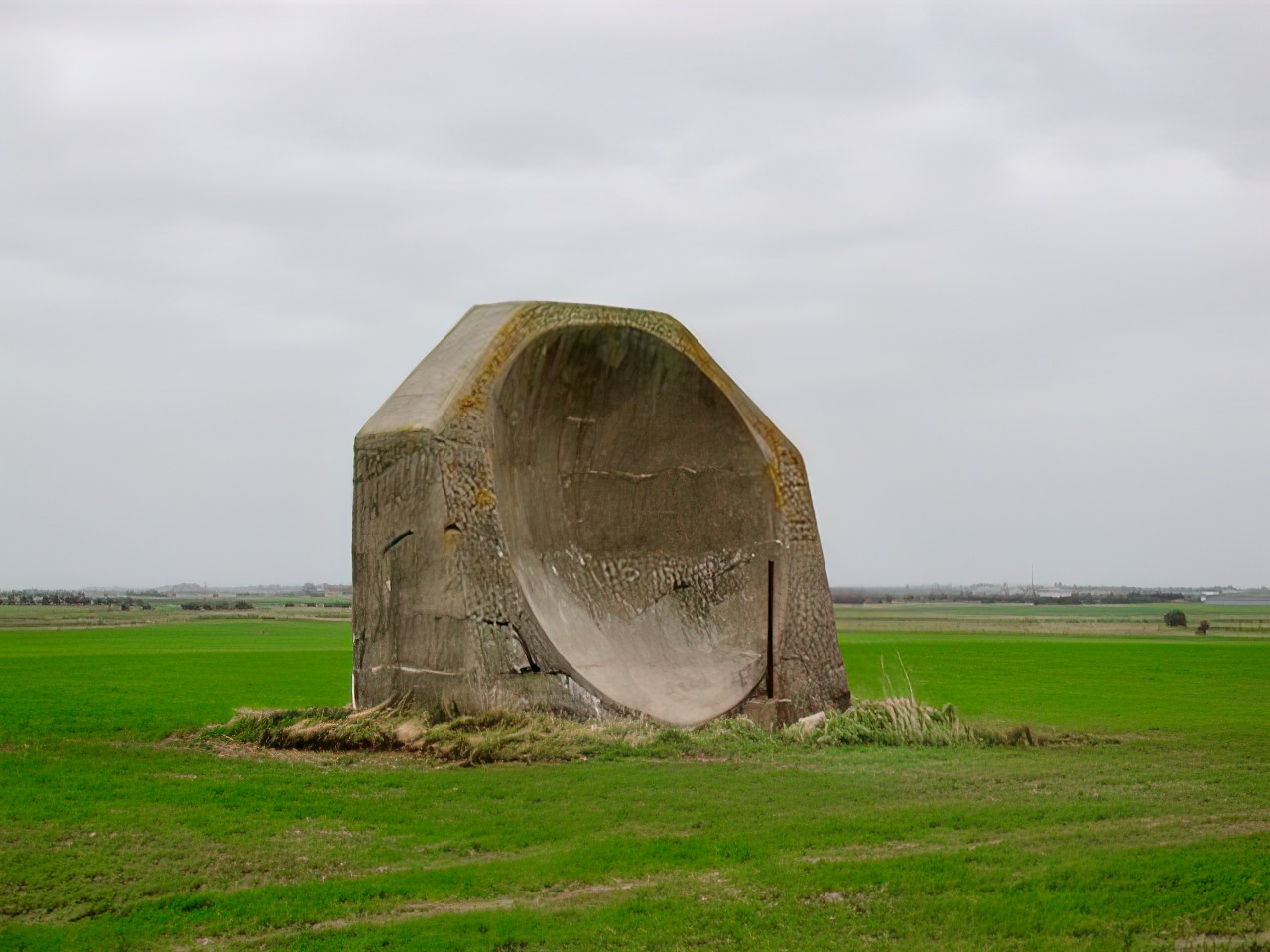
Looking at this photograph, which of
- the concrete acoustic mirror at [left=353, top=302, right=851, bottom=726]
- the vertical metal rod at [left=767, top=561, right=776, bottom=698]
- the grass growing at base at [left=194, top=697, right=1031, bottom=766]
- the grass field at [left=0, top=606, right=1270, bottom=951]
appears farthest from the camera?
the vertical metal rod at [left=767, top=561, right=776, bottom=698]

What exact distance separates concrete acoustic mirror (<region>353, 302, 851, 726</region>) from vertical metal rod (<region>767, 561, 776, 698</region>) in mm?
27

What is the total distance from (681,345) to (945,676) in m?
10.6

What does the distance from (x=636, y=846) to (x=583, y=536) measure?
6.88m

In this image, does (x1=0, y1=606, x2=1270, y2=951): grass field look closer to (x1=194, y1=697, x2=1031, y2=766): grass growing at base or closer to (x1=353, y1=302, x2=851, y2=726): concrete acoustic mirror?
(x1=194, y1=697, x2=1031, y2=766): grass growing at base

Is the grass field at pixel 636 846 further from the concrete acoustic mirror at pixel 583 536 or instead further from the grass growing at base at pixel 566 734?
the concrete acoustic mirror at pixel 583 536

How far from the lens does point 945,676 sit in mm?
21688

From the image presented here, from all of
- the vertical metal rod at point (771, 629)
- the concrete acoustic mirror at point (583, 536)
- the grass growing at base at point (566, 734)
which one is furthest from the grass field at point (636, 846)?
the vertical metal rod at point (771, 629)

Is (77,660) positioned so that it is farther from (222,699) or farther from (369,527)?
(369,527)

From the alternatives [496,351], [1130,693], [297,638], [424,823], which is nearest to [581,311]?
[496,351]

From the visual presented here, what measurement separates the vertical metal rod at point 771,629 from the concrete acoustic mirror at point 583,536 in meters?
0.03

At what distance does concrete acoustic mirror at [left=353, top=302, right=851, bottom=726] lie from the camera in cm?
1178

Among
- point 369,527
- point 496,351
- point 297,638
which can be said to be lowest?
point 297,638

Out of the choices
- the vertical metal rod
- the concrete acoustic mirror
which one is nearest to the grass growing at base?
the concrete acoustic mirror

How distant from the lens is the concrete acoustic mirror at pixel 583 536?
11.8 m
